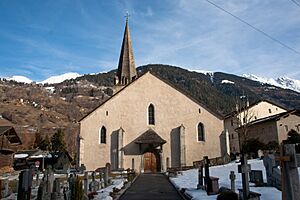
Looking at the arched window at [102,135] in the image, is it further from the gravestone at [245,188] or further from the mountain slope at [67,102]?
the mountain slope at [67,102]

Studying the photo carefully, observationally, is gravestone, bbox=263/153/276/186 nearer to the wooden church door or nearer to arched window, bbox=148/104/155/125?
the wooden church door

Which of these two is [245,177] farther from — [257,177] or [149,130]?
[149,130]

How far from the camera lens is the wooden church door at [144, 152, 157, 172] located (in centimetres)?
3112

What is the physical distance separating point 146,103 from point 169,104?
2731 millimetres

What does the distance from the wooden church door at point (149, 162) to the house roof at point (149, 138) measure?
1.99 meters

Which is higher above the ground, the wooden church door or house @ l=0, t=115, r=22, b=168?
house @ l=0, t=115, r=22, b=168

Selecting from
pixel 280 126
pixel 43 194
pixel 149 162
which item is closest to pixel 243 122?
pixel 280 126

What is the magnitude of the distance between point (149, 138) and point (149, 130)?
1655mm

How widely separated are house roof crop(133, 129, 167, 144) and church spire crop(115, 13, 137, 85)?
1124 centimetres

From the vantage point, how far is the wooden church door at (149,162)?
3112 cm

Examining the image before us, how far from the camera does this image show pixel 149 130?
31719 mm

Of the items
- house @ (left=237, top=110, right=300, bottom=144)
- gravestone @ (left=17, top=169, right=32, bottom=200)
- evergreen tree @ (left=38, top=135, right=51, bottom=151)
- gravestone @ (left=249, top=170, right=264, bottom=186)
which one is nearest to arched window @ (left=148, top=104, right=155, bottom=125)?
house @ (left=237, top=110, right=300, bottom=144)

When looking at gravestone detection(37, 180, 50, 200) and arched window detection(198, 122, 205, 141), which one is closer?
gravestone detection(37, 180, 50, 200)

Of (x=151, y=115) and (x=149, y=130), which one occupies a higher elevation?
(x=151, y=115)
